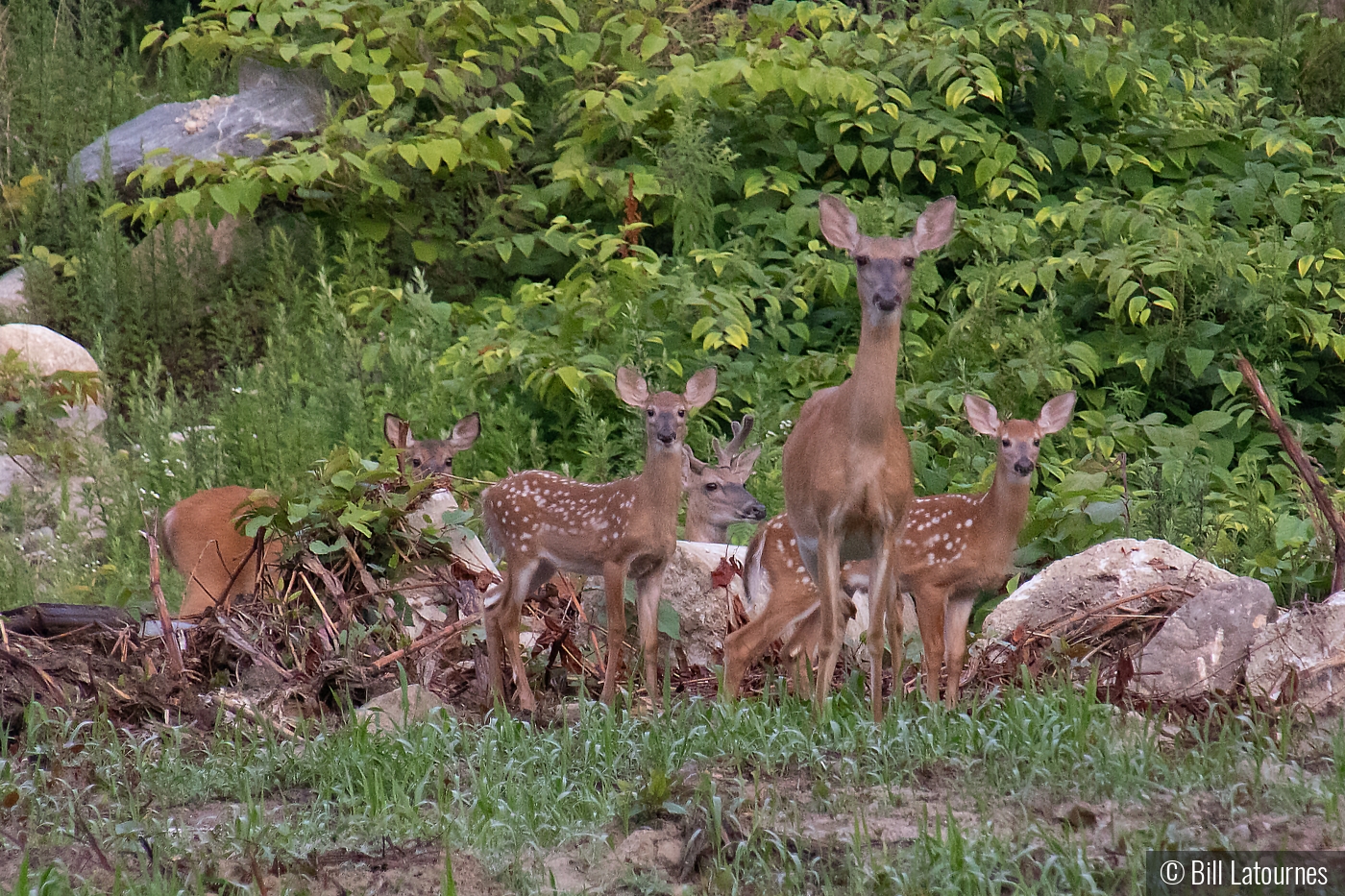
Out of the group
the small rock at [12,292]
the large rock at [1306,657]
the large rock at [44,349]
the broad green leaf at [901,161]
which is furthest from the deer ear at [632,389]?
the small rock at [12,292]

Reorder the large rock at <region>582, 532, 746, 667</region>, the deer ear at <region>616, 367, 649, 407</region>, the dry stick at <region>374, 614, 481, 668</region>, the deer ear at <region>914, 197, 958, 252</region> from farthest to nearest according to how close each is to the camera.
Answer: the large rock at <region>582, 532, 746, 667</region> < the deer ear at <region>616, 367, 649, 407</region> < the dry stick at <region>374, 614, 481, 668</region> < the deer ear at <region>914, 197, 958, 252</region>

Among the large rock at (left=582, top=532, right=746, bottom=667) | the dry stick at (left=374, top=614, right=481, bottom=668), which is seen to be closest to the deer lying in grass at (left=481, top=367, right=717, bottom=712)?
the dry stick at (left=374, top=614, right=481, bottom=668)

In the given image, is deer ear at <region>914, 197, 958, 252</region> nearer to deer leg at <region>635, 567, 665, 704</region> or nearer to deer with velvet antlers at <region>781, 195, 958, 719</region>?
deer with velvet antlers at <region>781, 195, 958, 719</region>

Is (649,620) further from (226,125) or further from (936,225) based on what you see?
(226,125)

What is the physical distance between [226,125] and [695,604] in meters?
6.91

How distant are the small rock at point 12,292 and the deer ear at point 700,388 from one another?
6.85 meters

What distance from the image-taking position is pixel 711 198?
9.44 metres

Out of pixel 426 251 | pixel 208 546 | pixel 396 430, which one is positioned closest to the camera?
pixel 208 546

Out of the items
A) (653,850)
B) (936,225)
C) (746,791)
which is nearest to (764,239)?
(936,225)

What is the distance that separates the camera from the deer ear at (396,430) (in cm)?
686

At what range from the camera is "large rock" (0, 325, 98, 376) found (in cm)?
938

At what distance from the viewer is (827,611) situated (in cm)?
404

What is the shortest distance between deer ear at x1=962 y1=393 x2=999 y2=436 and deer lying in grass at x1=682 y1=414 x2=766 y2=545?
2089 millimetres

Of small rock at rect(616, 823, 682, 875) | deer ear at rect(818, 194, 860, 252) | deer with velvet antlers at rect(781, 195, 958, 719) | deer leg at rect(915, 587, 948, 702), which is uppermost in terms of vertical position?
deer ear at rect(818, 194, 860, 252)
